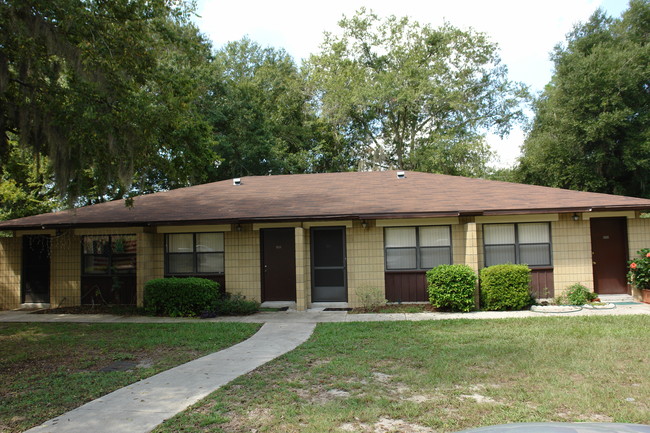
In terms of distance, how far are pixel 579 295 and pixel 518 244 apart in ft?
6.51

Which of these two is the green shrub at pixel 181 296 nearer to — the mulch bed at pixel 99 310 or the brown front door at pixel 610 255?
the mulch bed at pixel 99 310

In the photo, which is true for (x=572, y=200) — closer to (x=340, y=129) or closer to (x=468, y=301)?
(x=468, y=301)

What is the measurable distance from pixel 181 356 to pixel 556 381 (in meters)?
5.72

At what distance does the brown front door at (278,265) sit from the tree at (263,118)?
9.09 metres

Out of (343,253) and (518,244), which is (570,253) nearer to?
(518,244)

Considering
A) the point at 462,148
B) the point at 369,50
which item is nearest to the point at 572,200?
the point at 462,148

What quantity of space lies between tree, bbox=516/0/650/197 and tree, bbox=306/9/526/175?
4551mm

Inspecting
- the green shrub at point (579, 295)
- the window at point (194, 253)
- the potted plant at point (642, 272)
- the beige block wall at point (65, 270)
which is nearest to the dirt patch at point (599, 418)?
the green shrub at point (579, 295)

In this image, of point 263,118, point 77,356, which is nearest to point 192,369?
point 77,356

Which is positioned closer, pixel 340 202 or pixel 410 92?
pixel 340 202

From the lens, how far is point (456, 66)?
102ft

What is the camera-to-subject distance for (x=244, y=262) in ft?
43.1

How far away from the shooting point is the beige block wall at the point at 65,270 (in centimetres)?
1375

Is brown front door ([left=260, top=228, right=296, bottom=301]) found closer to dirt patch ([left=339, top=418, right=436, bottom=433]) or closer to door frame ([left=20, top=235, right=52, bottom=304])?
door frame ([left=20, top=235, right=52, bottom=304])
